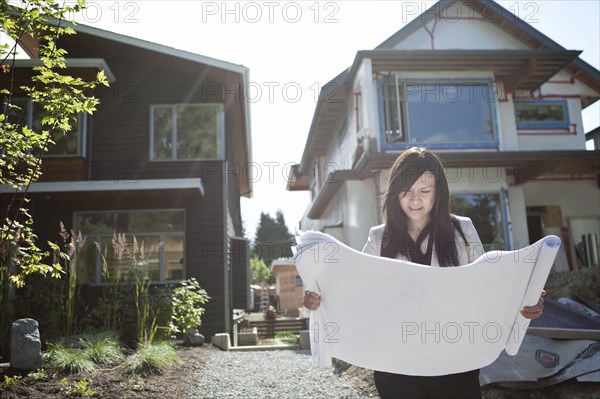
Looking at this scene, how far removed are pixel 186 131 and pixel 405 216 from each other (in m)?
10.6

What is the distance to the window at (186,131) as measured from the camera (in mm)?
12212

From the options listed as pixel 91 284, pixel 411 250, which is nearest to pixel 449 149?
pixel 91 284

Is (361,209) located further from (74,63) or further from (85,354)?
(85,354)

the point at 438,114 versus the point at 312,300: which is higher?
the point at 438,114

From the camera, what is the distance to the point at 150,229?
1183cm

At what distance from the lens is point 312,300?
2.12m

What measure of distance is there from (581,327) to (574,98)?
11146 millimetres

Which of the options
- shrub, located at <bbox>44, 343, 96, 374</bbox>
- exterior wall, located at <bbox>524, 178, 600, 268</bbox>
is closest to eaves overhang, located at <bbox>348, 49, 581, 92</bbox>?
exterior wall, located at <bbox>524, 178, 600, 268</bbox>

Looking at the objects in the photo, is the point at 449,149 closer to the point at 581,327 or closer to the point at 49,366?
the point at 581,327

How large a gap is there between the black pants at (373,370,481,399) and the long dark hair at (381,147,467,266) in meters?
0.50

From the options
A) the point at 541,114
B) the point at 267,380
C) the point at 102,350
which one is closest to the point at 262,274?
the point at 541,114

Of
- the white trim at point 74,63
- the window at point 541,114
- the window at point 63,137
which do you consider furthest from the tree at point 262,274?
the white trim at point 74,63

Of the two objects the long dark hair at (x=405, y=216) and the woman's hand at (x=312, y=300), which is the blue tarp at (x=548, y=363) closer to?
the long dark hair at (x=405, y=216)

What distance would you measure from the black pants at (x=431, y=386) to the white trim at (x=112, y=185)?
373 inches
